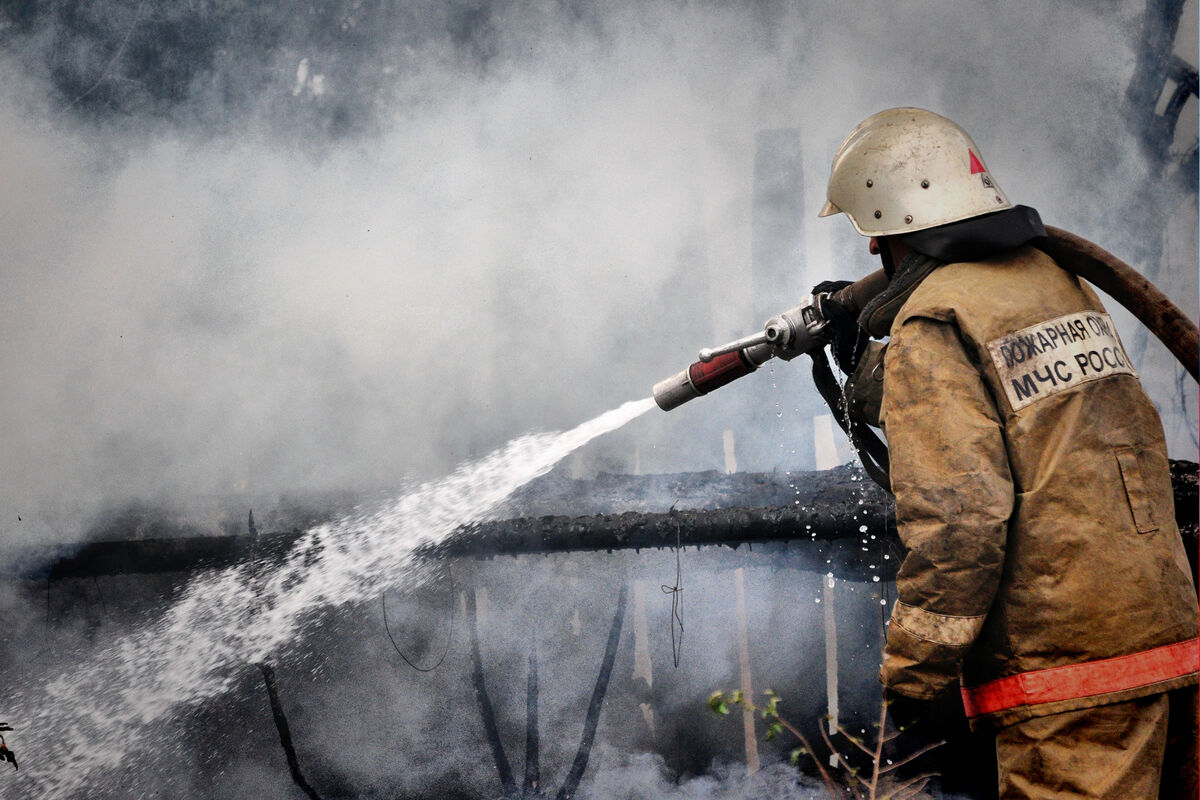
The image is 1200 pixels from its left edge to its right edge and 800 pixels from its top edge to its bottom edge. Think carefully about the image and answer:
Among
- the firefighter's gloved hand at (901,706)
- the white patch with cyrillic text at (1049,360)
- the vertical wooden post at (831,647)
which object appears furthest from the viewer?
the vertical wooden post at (831,647)

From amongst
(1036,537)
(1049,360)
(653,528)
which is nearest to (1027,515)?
(1036,537)

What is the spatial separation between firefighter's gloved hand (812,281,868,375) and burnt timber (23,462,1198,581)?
1912mm

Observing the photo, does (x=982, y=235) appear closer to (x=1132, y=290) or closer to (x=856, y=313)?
(x=1132, y=290)

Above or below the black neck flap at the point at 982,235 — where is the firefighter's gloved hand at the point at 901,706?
below

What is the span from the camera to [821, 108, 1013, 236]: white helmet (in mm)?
2158

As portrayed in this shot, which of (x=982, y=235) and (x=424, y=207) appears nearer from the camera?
(x=982, y=235)

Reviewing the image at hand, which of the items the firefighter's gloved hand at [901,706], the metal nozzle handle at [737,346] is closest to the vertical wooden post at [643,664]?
the metal nozzle handle at [737,346]

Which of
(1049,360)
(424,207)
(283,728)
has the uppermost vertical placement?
(424,207)

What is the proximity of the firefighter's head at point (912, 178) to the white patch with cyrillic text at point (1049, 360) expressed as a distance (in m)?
0.35

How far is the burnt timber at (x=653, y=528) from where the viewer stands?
4453mm

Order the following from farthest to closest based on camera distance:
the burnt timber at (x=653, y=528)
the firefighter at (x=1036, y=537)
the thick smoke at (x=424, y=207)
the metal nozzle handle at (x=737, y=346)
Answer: the thick smoke at (x=424, y=207) → the burnt timber at (x=653, y=528) → the metal nozzle handle at (x=737, y=346) → the firefighter at (x=1036, y=537)

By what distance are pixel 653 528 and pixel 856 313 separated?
7.26 feet

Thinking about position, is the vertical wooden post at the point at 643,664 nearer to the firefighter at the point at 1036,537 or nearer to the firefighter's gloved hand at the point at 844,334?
the firefighter's gloved hand at the point at 844,334

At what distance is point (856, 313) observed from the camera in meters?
2.59
